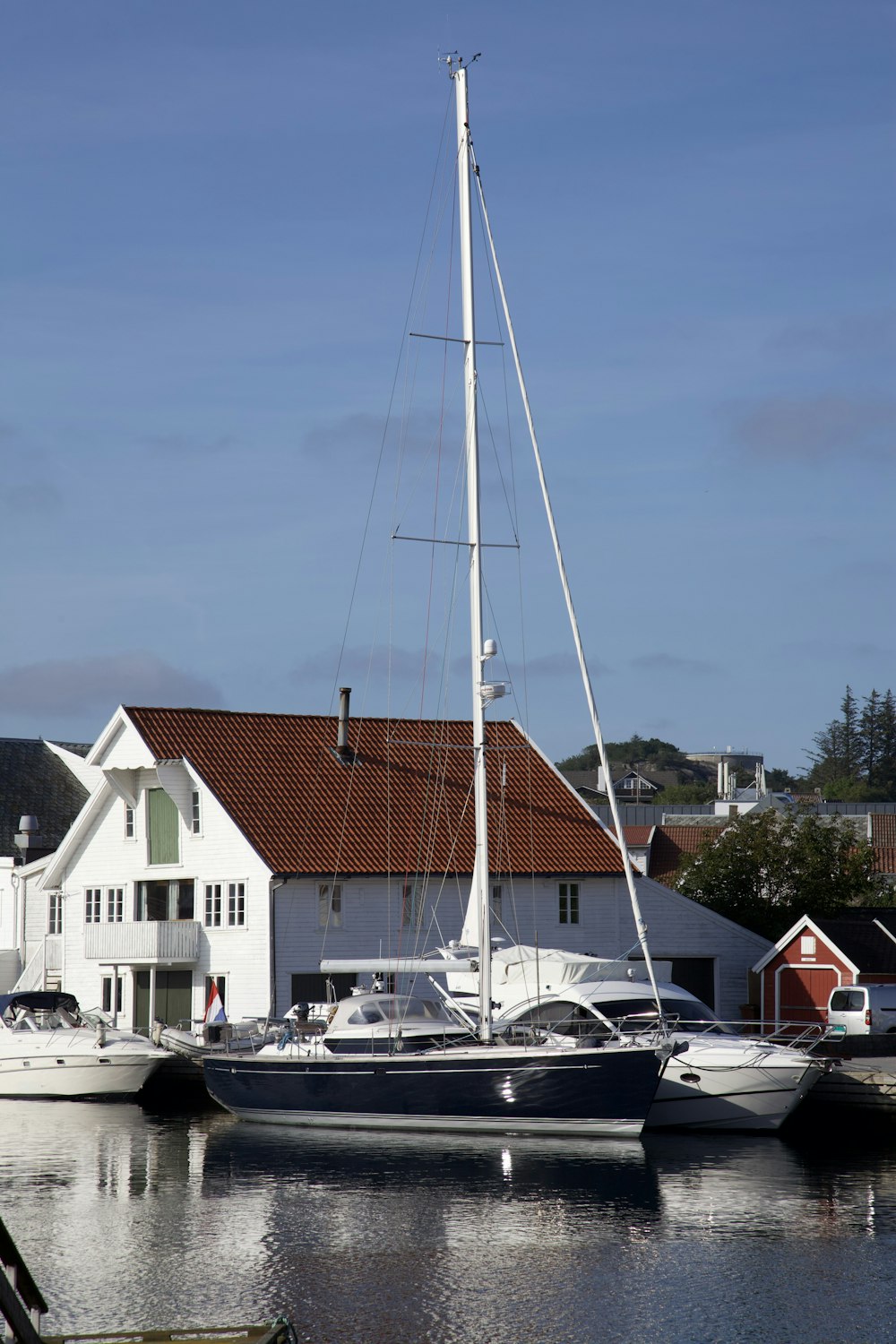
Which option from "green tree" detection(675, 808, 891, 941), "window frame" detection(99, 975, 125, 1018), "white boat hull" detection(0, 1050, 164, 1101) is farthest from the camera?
"green tree" detection(675, 808, 891, 941)

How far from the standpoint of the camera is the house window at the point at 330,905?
43875 millimetres

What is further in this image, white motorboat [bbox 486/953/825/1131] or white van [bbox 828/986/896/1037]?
white van [bbox 828/986/896/1037]

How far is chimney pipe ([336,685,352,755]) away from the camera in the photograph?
48.8 m

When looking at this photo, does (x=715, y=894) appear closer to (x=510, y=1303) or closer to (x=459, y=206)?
(x=459, y=206)

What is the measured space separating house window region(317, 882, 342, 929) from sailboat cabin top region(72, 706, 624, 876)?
553mm

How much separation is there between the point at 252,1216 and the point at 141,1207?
218cm

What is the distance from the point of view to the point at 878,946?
146 ft

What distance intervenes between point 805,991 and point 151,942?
1727 cm

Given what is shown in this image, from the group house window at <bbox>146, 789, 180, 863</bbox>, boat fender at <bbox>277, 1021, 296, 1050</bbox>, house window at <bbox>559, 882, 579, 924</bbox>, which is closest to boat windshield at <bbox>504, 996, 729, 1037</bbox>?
boat fender at <bbox>277, 1021, 296, 1050</bbox>

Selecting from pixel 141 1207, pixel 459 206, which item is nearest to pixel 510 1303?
pixel 141 1207

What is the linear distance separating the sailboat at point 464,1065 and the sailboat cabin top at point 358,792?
8435 millimetres

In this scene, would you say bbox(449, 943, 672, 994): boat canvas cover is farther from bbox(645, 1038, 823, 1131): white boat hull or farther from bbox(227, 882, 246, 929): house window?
bbox(227, 882, 246, 929): house window

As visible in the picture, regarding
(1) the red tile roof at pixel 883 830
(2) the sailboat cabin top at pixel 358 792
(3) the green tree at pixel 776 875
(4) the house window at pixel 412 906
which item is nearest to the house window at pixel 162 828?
(2) the sailboat cabin top at pixel 358 792

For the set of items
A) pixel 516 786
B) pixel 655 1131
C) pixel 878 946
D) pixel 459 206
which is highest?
pixel 459 206
